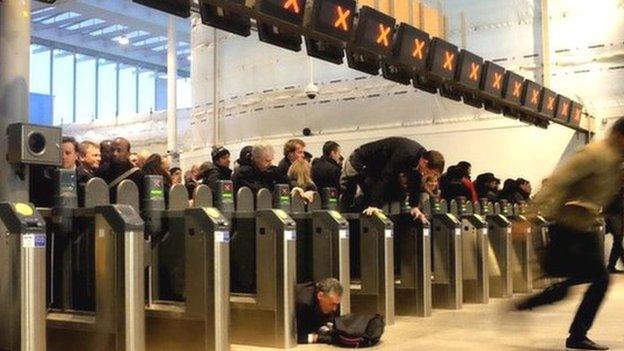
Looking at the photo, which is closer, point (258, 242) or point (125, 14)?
point (258, 242)

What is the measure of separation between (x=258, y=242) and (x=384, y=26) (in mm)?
3176

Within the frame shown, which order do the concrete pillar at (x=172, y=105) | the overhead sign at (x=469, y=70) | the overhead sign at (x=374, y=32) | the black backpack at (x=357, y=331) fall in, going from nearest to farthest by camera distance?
the black backpack at (x=357, y=331)
the overhead sign at (x=374, y=32)
the overhead sign at (x=469, y=70)
the concrete pillar at (x=172, y=105)

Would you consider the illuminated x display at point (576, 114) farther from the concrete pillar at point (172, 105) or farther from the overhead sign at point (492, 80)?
the concrete pillar at point (172, 105)

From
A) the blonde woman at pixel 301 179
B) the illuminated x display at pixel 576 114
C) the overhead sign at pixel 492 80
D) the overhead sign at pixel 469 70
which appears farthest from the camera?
the illuminated x display at pixel 576 114

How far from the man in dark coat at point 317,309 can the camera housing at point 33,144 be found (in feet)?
6.68

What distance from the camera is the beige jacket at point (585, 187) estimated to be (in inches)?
174

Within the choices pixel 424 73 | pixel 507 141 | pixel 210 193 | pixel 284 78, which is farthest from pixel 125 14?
pixel 210 193

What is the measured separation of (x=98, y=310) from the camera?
457 cm

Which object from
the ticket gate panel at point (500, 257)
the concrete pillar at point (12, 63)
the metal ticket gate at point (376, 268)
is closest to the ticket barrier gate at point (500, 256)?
the ticket gate panel at point (500, 257)

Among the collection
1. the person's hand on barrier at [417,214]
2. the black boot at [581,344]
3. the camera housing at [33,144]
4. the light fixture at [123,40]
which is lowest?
the black boot at [581,344]

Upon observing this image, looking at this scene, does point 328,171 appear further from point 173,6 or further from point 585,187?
point 585,187

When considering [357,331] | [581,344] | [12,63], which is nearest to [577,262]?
[581,344]

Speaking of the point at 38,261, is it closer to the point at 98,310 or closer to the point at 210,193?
the point at 98,310

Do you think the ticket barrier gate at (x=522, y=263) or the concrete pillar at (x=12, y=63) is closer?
the concrete pillar at (x=12, y=63)
